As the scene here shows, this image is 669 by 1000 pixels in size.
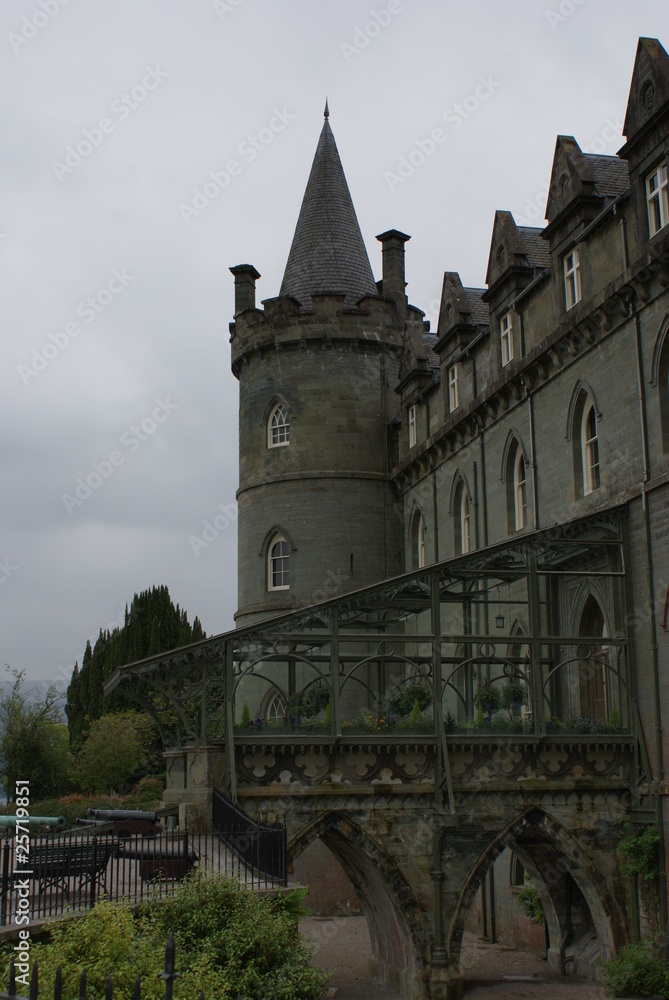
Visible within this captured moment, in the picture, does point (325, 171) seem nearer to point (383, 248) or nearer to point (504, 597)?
point (383, 248)

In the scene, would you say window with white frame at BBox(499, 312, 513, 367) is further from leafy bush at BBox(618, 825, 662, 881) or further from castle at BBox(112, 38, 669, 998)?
leafy bush at BBox(618, 825, 662, 881)

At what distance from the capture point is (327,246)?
36.7 meters

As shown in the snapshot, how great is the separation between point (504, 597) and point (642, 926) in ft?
31.5

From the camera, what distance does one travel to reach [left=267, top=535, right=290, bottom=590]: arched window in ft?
112

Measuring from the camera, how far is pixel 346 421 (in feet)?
114

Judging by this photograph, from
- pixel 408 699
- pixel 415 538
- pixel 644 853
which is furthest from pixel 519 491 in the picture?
pixel 644 853

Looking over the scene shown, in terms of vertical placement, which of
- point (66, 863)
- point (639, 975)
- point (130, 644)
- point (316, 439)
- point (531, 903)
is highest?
point (316, 439)

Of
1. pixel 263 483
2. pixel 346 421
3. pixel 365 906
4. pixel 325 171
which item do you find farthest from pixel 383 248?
pixel 365 906

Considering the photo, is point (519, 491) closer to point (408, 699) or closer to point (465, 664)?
point (465, 664)

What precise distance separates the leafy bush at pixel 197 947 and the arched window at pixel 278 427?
20.9 metres

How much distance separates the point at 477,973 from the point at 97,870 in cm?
1069

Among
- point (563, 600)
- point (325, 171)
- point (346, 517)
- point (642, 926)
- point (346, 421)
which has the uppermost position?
point (325, 171)

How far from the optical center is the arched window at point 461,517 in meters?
30.3

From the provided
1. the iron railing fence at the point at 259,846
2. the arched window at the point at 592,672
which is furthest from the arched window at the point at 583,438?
the iron railing fence at the point at 259,846
